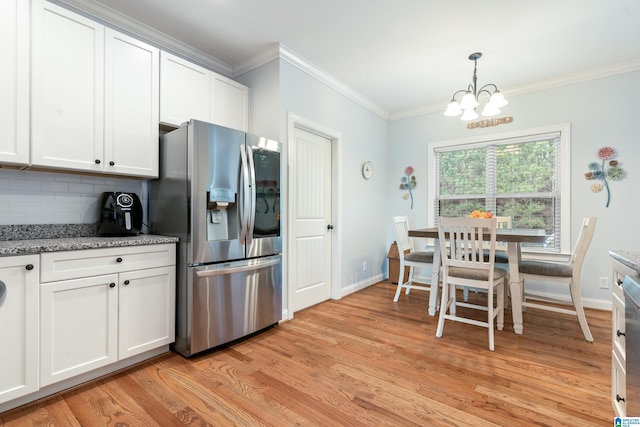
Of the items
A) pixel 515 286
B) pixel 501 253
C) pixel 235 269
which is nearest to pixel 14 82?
pixel 235 269

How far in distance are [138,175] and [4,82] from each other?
2.84ft

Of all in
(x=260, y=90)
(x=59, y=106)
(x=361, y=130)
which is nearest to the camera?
(x=59, y=106)

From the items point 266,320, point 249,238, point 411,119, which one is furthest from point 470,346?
point 411,119

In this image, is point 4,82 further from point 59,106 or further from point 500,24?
point 500,24

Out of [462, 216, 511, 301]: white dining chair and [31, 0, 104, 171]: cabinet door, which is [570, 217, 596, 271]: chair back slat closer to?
[462, 216, 511, 301]: white dining chair

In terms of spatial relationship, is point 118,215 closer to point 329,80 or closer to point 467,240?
point 329,80

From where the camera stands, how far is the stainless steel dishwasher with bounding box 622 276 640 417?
1.08 m

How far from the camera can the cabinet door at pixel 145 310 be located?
1998 millimetres

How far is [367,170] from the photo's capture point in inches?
169

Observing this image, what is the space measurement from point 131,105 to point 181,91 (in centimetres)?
45

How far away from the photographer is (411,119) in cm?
467

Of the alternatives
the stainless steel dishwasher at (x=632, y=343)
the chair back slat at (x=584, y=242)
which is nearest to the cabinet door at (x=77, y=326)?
the stainless steel dishwasher at (x=632, y=343)

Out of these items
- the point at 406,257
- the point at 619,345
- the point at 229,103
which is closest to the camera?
the point at 619,345

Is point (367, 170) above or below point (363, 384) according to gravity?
above
